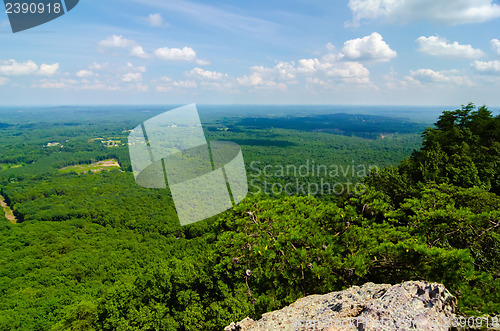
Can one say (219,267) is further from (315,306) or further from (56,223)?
(56,223)

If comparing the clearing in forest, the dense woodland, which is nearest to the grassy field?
the clearing in forest

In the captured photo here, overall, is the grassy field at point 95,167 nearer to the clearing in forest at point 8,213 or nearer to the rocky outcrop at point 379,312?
the clearing in forest at point 8,213

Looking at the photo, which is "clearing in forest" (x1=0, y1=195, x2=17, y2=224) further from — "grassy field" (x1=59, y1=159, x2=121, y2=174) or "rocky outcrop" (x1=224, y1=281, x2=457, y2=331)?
"rocky outcrop" (x1=224, y1=281, x2=457, y2=331)

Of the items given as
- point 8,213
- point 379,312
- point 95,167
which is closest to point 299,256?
point 379,312

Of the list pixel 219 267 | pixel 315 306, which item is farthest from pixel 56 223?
pixel 315 306

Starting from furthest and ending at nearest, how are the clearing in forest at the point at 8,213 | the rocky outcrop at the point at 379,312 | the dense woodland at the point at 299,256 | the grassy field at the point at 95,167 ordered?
the grassy field at the point at 95,167
the clearing in forest at the point at 8,213
the dense woodland at the point at 299,256
the rocky outcrop at the point at 379,312

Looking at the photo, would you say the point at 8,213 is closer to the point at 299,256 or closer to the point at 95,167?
the point at 95,167

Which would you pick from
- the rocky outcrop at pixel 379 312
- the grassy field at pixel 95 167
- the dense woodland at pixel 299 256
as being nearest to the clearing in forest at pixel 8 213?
the dense woodland at pixel 299 256

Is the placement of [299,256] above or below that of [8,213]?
above

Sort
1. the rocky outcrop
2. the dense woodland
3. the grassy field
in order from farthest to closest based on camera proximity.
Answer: the grassy field → the dense woodland → the rocky outcrop
